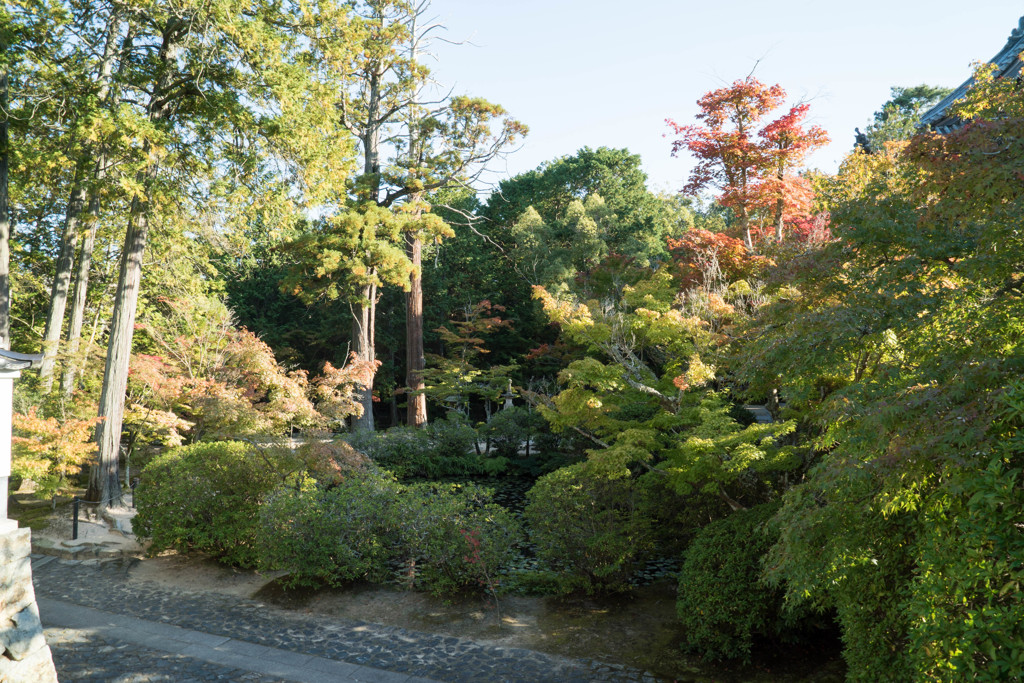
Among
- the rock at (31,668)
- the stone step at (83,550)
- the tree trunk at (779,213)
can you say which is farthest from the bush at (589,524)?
the stone step at (83,550)

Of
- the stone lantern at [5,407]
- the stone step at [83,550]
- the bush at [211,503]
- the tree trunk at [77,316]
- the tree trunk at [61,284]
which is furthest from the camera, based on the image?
the tree trunk at [77,316]

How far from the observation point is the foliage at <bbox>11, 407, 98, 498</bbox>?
1092 cm

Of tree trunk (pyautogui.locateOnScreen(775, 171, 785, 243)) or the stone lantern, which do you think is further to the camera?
tree trunk (pyautogui.locateOnScreen(775, 171, 785, 243))

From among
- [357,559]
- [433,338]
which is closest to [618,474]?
[357,559]

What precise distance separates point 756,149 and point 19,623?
12.2m

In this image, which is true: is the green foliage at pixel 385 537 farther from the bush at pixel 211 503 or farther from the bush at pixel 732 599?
the bush at pixel 732 599

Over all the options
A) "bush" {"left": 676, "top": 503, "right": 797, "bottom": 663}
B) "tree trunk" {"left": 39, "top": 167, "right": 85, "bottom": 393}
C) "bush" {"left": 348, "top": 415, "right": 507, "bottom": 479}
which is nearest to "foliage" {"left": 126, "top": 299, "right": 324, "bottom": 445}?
"tree trunk" {"left": 39, "top": 167, "right": 85, "bottom": 393}

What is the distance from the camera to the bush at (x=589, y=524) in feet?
26.1

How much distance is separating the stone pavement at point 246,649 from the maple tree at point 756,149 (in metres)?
8.61

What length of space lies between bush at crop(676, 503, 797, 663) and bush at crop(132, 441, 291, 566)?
605 centimetres

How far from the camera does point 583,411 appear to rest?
9422 millimetres

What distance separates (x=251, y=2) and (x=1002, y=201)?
37.1 feet

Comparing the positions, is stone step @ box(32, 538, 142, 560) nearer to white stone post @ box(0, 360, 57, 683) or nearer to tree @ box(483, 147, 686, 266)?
white stone post @ box(0, 360, 57, 683)

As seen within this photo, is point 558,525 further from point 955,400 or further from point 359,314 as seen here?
point 359,314
